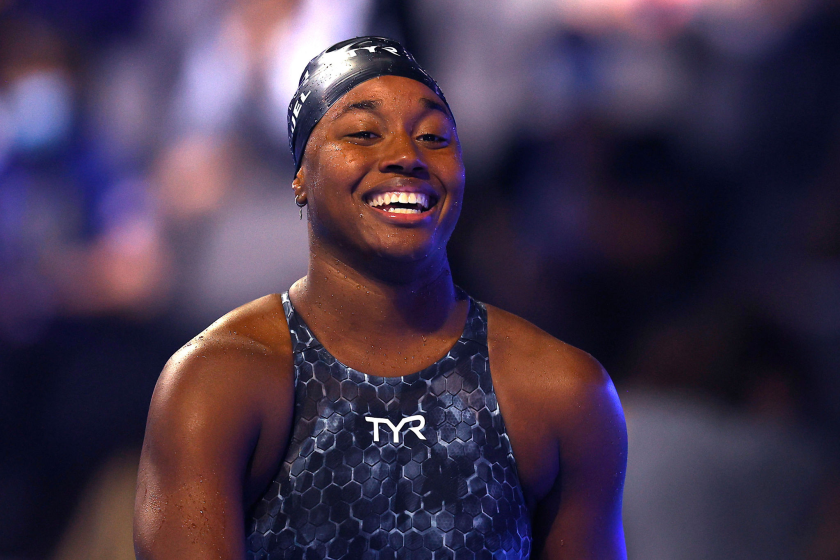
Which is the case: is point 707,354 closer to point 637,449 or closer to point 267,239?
point 637,449

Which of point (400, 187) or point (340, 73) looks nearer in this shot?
point (400, 187)

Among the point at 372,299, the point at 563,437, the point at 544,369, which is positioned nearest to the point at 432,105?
the point at 372,299

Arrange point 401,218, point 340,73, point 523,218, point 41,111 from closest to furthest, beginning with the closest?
1. point 401,218
2. point 340,73
3. point 41,111
4. point 523,218

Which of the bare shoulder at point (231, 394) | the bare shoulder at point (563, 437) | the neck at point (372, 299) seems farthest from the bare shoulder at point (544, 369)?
the bare shoulder at point (231, 394)

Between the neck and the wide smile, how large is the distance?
88 mm

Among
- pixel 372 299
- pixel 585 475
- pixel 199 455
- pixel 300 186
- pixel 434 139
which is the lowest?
pixel 585 475

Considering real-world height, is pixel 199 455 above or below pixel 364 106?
below

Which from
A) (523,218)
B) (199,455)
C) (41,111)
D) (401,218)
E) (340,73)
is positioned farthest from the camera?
(523,218)

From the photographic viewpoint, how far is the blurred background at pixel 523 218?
1.79m

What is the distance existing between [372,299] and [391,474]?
0.90ft

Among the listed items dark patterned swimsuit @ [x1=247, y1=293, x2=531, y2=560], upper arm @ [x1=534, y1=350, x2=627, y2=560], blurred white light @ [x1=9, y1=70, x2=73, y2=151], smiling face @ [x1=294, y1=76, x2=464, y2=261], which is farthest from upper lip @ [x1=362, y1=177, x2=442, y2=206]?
blurred white light @ [x1=9, y1=70, x2=73, y2=151]

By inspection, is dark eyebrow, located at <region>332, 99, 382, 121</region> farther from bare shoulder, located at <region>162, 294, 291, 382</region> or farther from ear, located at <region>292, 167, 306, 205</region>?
bare shoulder, located at <region>162, 294, 291, 382</region>

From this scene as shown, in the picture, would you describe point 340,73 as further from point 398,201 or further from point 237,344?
point 237,344

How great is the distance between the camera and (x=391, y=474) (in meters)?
1.29
